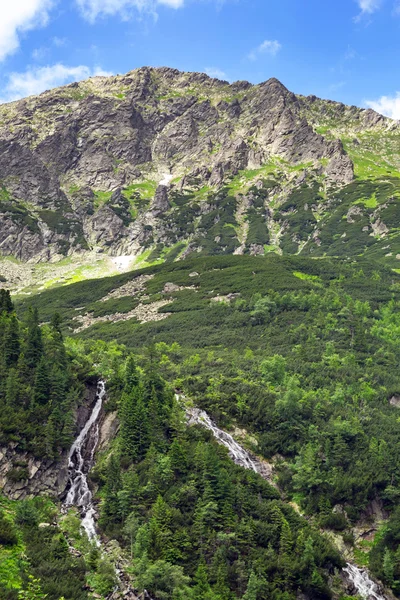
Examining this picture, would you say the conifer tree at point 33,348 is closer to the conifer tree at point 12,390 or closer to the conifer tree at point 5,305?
the conifer tree at point 12,390

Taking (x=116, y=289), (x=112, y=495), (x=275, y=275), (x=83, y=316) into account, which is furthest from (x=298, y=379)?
Answer: (x=116, y=289)

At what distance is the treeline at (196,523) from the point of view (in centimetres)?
4422

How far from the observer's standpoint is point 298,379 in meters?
89.2

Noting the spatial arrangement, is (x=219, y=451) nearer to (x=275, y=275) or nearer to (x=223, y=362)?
(x=223, y=362)

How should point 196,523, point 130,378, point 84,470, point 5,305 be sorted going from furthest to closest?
point 5,305, point 130,378, point 84,470, point 196,523

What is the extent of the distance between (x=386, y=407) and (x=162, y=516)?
160ft

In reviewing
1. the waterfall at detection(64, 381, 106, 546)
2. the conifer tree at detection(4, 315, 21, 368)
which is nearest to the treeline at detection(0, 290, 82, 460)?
the conifer tree at detection(4, 315, 21, 368)

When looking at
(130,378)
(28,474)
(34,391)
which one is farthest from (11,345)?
(28,474)

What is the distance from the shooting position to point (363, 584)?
52.9 m

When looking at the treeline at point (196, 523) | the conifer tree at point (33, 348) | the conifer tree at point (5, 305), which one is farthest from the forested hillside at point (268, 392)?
the conifer tree at point (5, 305)

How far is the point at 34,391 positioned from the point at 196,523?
73.1 feet

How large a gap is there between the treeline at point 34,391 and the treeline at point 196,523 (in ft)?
18.9

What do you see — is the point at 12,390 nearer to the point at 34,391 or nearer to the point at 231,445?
the point at 34,391

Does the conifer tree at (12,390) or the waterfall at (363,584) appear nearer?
the waterfall at (363,584)
